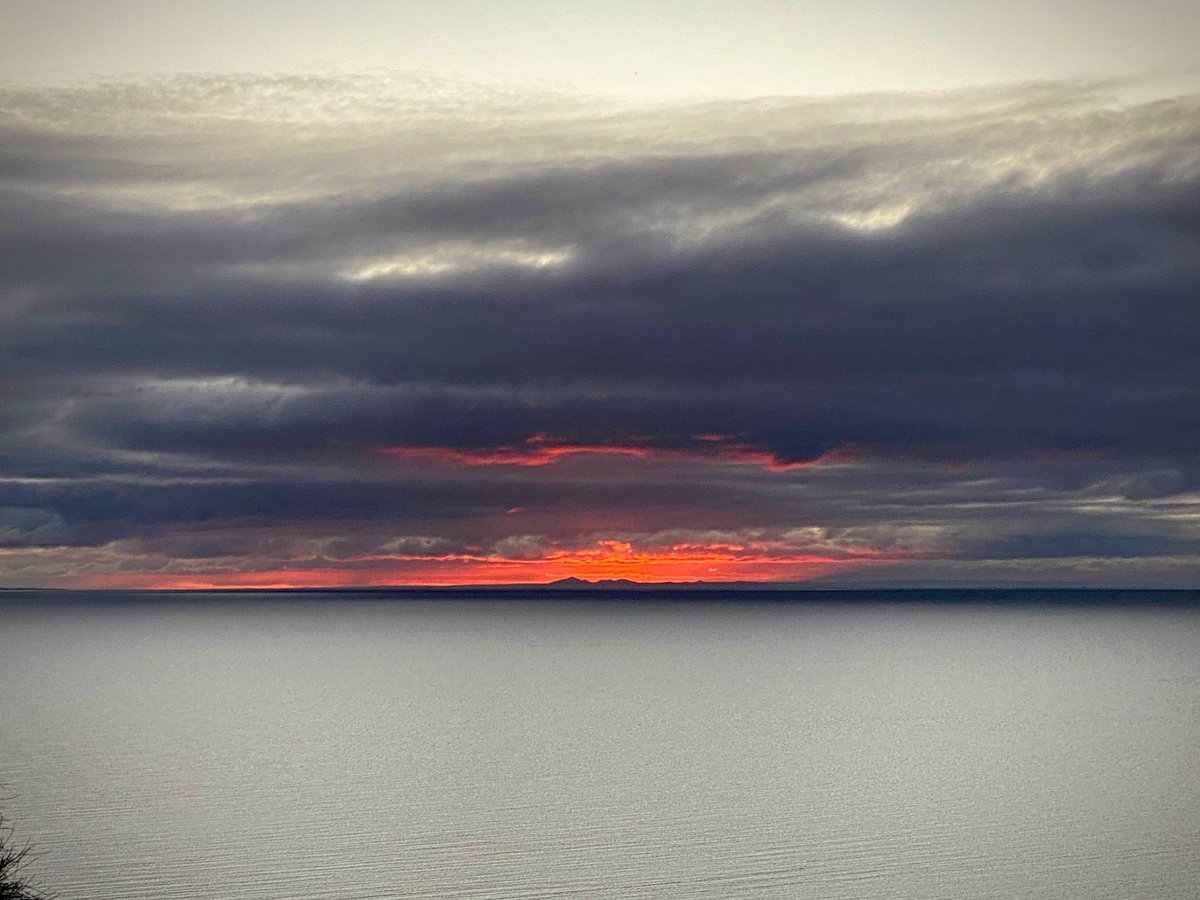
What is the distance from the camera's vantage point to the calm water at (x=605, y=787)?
3775cm

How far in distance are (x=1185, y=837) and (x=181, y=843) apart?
30641mm

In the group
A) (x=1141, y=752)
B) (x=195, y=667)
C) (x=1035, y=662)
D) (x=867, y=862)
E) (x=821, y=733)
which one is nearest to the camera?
(x=867, y=862)

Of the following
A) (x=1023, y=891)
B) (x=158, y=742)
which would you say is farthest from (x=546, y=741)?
(x=1023, y=891)

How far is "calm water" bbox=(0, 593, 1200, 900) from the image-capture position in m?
37.8

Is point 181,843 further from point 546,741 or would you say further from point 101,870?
point 546,741

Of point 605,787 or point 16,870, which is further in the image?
point 605,787

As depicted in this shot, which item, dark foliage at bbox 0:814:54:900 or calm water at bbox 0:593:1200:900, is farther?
calm water at bbox 0:593:1200:900

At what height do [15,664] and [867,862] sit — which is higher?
[15,664]

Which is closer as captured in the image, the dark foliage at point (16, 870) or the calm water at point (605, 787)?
the dark foliage at point (16, 870)

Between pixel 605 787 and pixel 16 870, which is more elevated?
pixel 605 787

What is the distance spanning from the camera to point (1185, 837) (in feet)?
140

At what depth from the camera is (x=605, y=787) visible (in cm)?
5259

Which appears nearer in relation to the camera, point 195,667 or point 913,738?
point 913,738

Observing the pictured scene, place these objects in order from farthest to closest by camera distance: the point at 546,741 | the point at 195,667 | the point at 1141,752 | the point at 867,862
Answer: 1. the point at 195,667
2. the point at 546,741
3. the point at 1141,752
4. the point at 867,862
